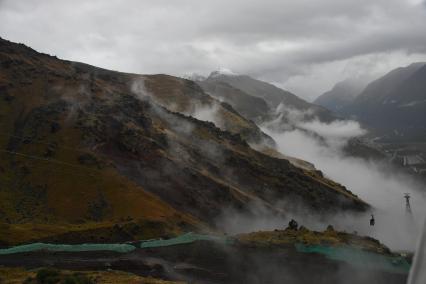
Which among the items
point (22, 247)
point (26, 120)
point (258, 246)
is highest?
point (26, 120)

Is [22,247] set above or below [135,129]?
below

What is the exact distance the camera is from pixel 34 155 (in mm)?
165250

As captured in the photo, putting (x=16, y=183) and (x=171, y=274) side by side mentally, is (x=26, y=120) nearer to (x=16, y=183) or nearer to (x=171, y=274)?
(x=16, y=183)

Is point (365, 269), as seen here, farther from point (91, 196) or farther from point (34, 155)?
point (34, 155)

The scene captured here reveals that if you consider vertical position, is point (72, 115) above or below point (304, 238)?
above

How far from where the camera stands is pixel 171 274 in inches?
3903

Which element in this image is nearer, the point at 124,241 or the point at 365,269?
the point at 365,269

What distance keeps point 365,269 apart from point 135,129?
114 metres

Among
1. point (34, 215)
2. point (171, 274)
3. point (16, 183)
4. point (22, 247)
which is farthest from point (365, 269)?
point (16, 183)

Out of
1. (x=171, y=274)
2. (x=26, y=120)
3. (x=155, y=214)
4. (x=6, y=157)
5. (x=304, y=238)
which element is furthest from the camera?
(x=26, y=120)

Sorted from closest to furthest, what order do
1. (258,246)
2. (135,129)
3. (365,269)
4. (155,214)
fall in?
(365,269)
(258,246)
(155,214)
(135,129)

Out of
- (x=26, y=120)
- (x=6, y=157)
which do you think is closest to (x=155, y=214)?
(x=6, y=157)

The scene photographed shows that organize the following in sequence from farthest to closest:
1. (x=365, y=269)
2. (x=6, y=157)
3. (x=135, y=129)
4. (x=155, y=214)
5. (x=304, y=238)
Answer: (x=135, y=129) → (x=6, y=157) → (x=155, y=214) → (x=304, y=238) → (x=365, y=269)

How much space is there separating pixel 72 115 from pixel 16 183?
44.7 metres
